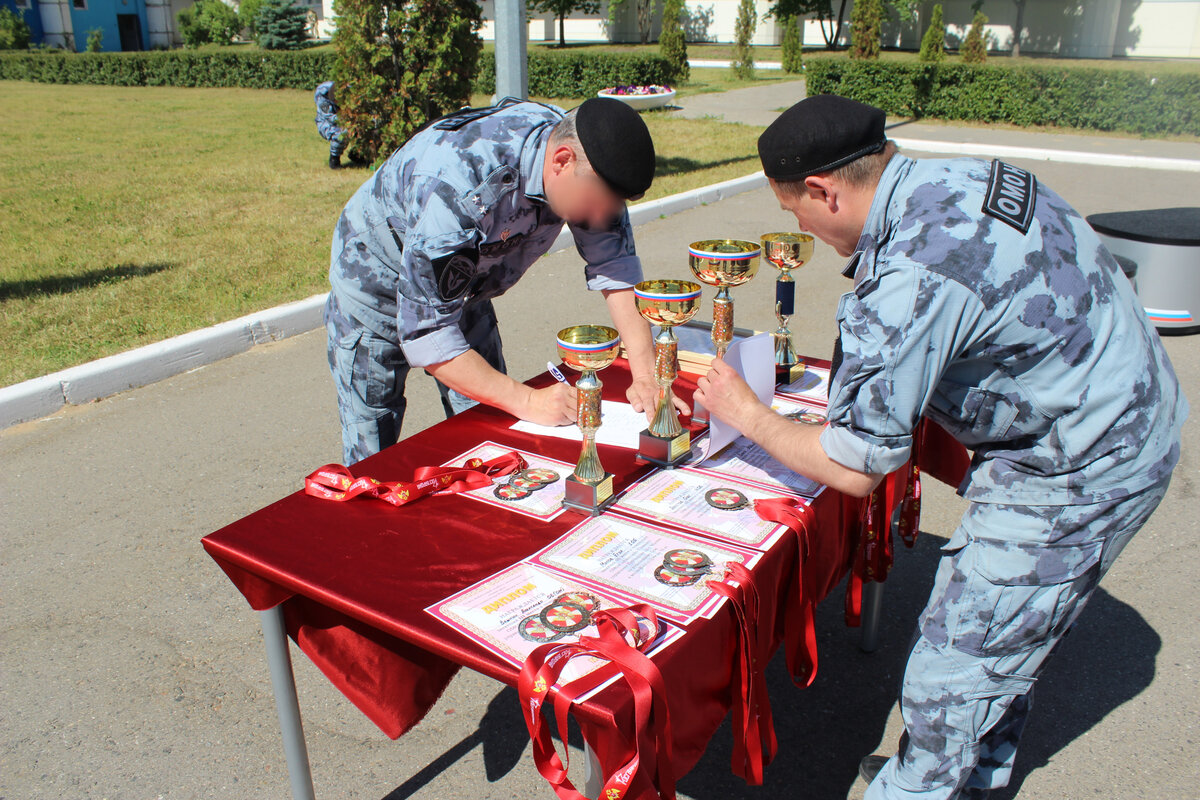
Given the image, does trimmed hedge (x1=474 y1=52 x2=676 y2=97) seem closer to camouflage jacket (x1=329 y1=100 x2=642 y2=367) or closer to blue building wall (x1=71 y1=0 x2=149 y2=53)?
camouflage jacket (x1=329 y1=100 x2=642 y2=367)

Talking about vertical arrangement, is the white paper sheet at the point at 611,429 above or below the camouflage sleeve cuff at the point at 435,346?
below

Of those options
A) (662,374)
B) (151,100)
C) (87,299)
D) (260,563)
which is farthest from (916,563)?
(151,100)

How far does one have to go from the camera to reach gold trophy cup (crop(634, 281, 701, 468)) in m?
2.02

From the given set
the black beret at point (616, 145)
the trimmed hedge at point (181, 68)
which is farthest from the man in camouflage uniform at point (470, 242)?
the trimmed hedge at point (181, 68)

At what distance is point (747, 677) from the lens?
1.62 metres

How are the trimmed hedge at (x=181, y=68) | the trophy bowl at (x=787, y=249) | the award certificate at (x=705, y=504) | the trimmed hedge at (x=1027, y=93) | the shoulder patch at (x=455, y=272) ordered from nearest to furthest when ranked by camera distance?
1. the award certificate at (x=705, y=504)
2. the shoulder patch at (x=455, y=272)
3. the trophy bowl at (x=787, y=249)
4. the trimmed hedge at (x=1027, y=93)
5. the trimmed hedge at (x=181, y=68)

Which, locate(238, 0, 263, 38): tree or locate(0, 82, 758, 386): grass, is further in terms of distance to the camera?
locate(238, 0, 263, 38): tree

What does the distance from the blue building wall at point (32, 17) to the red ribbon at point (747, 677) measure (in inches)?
1719

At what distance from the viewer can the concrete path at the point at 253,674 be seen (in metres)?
2.34

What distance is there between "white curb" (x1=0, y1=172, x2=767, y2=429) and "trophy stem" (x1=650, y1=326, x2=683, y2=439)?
376 cm

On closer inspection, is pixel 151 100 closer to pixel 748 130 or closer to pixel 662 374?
pixel 748 130

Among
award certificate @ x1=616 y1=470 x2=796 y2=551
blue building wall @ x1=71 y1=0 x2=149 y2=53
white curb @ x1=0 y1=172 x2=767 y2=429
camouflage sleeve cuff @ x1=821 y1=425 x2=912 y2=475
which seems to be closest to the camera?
camouflage sleeve cuff @ x1=821 y1=425 x2=912 y2=475

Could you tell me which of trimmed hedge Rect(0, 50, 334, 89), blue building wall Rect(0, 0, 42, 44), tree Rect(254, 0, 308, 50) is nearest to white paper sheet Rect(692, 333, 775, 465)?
trimmed hedge Rect(0, 50, 334, 89)

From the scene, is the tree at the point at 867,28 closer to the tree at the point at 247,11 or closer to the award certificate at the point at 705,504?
the award certificate at the point at 705,504
